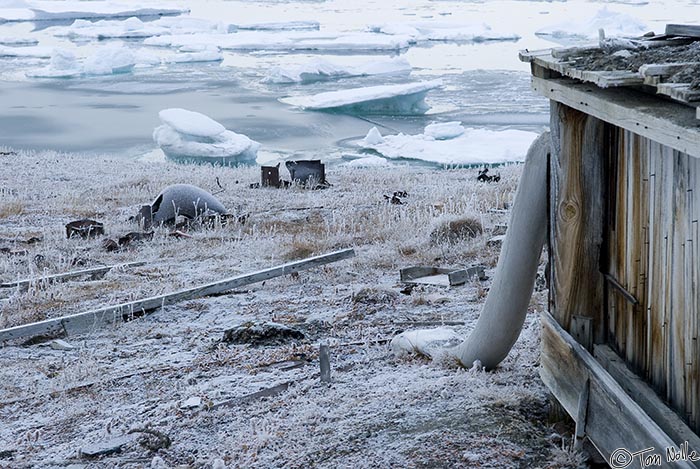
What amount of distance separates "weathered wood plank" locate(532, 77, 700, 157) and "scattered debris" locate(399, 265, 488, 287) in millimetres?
3057

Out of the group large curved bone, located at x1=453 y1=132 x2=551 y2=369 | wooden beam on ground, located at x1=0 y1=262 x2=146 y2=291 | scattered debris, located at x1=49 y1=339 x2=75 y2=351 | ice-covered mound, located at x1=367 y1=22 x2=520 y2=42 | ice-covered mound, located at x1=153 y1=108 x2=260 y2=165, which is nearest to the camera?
large curved bone, located at x1=453 y1=132 x2=551 y2=369

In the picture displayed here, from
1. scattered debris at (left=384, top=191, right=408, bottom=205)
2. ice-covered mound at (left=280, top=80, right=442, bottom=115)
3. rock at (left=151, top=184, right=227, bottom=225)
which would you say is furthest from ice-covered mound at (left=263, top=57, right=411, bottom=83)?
rock at (left=151, top=184, right=227, bottom=225)

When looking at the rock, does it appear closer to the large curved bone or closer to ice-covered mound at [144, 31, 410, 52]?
A: the large curved bone

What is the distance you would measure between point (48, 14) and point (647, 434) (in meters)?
60.8

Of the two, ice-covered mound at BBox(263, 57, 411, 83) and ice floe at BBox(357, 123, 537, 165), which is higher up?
ice-covered mound at BBox(263, 57, 411, 83)

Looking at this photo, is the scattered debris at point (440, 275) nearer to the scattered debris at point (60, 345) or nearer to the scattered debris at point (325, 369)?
the scattered debris at point (325, 369)

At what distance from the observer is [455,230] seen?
796cm

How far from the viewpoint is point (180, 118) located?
67.7ft

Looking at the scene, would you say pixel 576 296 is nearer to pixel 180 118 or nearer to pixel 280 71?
pixel 180 118

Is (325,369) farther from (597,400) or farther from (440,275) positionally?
(440,275)

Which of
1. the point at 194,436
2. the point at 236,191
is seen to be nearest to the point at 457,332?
the point at 194,436

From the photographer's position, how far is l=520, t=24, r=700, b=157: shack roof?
8.17ft

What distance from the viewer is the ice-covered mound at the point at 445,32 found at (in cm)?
4220

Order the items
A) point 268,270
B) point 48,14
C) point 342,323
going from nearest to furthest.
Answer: point 342,323
point 268,270
point 48,14
